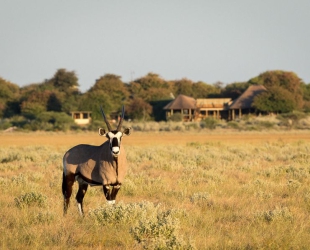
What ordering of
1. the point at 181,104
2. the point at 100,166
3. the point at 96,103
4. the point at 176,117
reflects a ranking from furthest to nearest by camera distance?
the point at 181,104
the point at 96,103
the point at 176,117
the point at 100,166

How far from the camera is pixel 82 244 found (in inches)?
282

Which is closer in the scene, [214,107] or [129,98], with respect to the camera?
[214,107]

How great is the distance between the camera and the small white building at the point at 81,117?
72.2 m

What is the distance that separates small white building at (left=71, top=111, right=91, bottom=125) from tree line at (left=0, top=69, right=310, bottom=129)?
2.15 ft

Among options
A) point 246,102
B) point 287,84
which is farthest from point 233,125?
point 287,84

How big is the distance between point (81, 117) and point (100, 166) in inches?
2549

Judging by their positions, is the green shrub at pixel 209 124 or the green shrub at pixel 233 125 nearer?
the green shrub at pixel 233 125

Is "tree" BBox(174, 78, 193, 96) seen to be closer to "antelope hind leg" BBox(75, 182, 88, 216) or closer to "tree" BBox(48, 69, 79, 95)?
"tree" BBox(48, 69, 79, 95)

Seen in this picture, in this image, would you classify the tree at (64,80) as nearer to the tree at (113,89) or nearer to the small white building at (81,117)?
the tree at (113,89)

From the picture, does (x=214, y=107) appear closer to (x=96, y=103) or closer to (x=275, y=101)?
(x=275, y=101)

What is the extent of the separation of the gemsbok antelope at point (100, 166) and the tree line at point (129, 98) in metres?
57.2

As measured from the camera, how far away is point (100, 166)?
376 inches

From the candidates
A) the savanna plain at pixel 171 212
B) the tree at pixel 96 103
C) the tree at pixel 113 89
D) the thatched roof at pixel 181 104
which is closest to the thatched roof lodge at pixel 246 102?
the thatched roof at pixel 181 104

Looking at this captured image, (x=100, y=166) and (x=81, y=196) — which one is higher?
(x=100, y=166)
